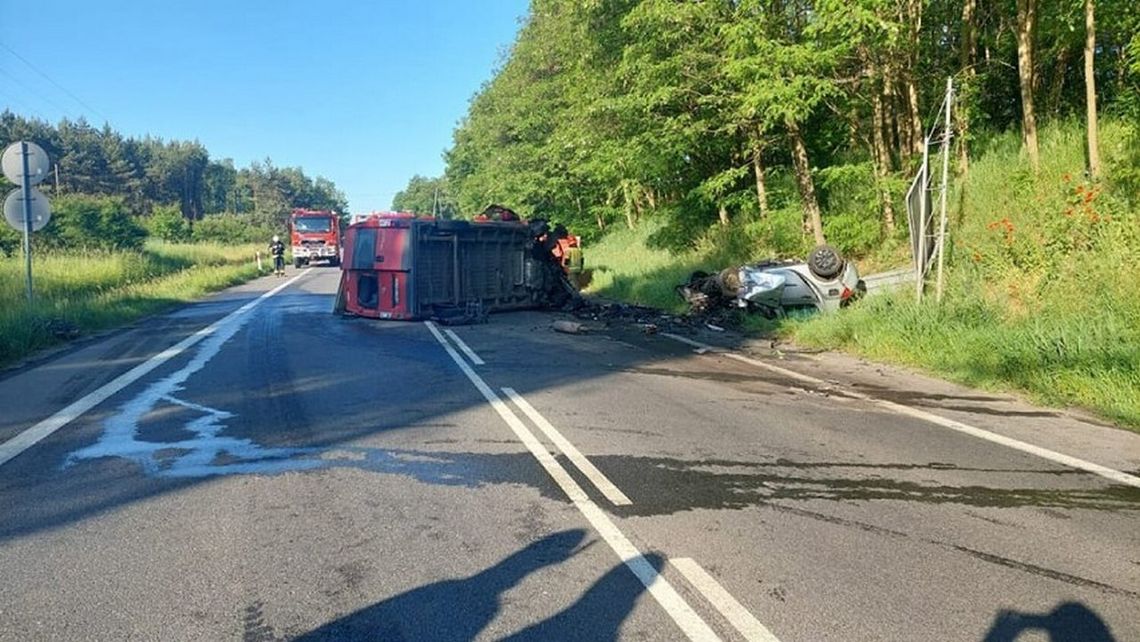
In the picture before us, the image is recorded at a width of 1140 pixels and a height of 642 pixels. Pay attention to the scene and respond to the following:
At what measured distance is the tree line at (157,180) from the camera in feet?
265

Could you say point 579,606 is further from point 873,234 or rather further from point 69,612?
point 873,234

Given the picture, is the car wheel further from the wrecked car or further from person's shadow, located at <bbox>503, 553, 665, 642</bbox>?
person's shadow, located at <bbox>503, 553, 665, 642</bbox>

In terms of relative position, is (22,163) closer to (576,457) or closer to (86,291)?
(86,291)

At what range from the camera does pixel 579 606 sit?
3.74m

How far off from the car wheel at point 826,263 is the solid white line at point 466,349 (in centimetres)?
630

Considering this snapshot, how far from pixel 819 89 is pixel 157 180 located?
356 feet

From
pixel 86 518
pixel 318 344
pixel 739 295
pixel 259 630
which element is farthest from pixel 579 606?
pixel 739 295

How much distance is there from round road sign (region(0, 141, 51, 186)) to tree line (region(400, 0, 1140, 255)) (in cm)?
1131

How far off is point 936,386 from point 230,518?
788cm

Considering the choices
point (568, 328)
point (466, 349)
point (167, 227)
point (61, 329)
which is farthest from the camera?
point (167, 227)

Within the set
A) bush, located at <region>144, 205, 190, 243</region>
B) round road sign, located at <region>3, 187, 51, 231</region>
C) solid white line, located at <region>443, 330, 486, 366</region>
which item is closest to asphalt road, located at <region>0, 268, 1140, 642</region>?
solid white line, located at <region>443, 330, 486, 366</region>

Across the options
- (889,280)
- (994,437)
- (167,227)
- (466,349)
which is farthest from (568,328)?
(167,227)

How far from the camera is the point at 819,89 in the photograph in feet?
49.3

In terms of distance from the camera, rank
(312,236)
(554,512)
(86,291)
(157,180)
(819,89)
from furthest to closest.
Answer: (157,180), (312,236), (86,291), (819,89), (554,512)
